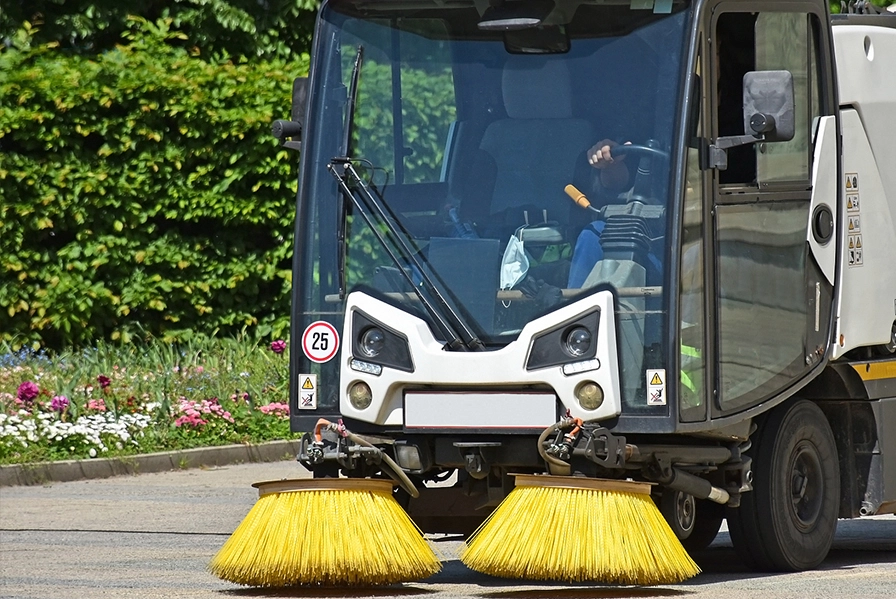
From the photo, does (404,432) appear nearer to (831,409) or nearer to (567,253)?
(567,253)

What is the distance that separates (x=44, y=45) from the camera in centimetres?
1711

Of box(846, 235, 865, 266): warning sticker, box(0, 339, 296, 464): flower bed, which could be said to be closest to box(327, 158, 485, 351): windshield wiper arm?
box(846, 235, 865, 266): warning sticker

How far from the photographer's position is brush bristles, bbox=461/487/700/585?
7211 millimetres

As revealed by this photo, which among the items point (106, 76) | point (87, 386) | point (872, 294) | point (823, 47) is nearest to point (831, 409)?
point (872, 294)

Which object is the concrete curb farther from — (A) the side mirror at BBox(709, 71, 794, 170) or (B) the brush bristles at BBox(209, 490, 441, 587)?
(A) the side mirror at BBox(709, 71, 794, 170)

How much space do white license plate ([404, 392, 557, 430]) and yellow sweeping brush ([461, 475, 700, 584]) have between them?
13.8 inches

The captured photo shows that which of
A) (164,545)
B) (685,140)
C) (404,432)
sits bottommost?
(164,545)

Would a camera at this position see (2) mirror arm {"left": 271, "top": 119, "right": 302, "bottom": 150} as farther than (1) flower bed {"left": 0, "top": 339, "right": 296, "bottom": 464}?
No

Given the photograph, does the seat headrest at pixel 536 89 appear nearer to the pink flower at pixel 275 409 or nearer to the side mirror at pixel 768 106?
the side mirror at pixel 768 106

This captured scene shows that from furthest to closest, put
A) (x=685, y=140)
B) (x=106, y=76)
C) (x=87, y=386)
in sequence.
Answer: (x=106, y=76)
(x=87, y=386)
(x=685, y=140)

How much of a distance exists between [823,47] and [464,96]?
1677mm

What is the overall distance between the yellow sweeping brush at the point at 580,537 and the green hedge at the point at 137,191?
33.2 ft

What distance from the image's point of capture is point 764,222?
8.20 meters

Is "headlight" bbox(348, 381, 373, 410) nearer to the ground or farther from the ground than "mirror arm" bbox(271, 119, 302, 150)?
nearer to the ground
